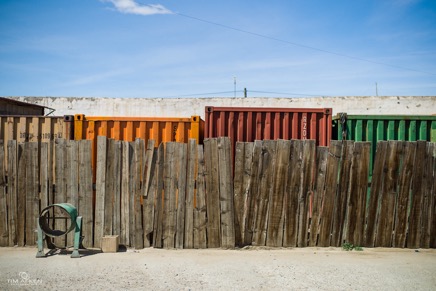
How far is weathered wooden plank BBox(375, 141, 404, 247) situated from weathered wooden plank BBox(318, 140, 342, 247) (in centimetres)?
89

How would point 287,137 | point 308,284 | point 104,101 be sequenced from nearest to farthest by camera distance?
point 308,284
point 287,137
point 104,101

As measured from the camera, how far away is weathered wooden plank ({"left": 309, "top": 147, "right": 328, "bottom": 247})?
6379mm

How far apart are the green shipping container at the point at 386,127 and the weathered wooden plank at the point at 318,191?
236 cm

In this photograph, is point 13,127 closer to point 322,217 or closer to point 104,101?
point 322,217

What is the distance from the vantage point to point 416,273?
5090 millimetres

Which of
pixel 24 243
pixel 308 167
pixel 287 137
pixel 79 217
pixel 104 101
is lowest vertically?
pixel 24 243

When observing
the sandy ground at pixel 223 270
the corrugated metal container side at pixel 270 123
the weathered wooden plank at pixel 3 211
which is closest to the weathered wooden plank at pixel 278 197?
the sandy ground at pixel 223 270

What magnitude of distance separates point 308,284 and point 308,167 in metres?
2.30

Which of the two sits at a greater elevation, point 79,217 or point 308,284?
point 79,217

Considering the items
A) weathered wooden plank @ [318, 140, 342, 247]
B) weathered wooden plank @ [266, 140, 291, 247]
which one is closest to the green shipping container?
weathered wooden plank @ [318, 140, 342, 247]

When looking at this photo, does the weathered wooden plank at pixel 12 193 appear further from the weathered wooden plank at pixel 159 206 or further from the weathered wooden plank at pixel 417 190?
the weathered wooden plank at pixel 417 190

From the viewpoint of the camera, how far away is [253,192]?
6.41 meters

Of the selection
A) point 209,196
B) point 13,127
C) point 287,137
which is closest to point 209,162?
point 209,196

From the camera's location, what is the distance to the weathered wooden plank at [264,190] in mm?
6402
